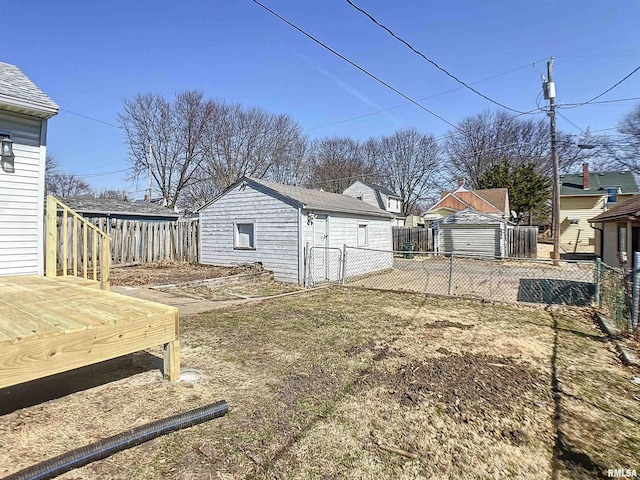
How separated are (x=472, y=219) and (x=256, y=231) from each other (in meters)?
14.5

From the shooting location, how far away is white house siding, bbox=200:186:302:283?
10742mm

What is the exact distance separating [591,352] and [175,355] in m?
5.18

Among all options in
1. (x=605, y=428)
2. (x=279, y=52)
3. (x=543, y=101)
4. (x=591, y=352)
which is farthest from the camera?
(x=543, y=101)

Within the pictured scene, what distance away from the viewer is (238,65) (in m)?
13.5

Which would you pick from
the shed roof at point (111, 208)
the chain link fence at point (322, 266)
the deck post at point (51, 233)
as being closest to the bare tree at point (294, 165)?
the shed roof at point (111, 208)

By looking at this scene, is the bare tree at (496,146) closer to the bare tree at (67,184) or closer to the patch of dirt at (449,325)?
the patch of dirt at (449,325)

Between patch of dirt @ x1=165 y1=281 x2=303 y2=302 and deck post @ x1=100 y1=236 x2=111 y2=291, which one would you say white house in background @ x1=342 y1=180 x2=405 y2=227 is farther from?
deck post @ x1=100 y1=236 x2=111 y2=291

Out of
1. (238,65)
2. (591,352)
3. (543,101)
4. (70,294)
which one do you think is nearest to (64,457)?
(70,294)

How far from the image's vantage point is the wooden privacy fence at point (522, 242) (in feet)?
65.7

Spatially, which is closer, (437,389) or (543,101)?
(437,389)

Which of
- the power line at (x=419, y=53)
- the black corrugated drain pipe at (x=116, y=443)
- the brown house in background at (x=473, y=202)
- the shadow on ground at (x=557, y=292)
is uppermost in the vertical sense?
the power line at (x=419, y=53)

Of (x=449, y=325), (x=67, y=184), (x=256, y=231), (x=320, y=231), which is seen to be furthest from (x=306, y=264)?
(x=67, y=184)

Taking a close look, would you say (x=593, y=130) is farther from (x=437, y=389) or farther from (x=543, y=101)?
(x=437, y=389)

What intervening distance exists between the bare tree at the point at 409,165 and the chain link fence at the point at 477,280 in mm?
24314
